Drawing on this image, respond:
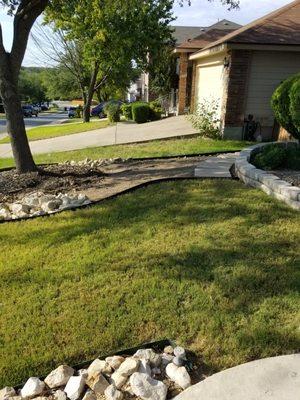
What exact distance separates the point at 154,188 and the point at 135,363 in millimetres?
3384

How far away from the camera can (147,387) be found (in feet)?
7.98

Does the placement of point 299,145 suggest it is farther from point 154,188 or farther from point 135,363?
point 135,363

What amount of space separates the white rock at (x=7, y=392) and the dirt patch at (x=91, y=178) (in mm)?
3330

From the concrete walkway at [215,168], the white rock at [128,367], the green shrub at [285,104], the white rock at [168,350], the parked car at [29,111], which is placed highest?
the green shrub at [285,104]

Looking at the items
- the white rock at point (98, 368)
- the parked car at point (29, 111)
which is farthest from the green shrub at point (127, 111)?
the parked car at point (29, 111)

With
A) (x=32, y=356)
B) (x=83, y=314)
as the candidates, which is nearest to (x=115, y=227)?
(x=83, y=314)

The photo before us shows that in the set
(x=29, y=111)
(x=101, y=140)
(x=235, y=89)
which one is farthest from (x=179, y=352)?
(x=29, y=111)

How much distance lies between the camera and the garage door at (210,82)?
519 inches

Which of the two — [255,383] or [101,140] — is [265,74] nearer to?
[101,140]

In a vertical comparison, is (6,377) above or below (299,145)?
below

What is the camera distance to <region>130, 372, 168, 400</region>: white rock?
7.85ft

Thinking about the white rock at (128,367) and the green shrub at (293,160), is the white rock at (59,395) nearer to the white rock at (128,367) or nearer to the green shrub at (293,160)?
the white rock at (128,367)

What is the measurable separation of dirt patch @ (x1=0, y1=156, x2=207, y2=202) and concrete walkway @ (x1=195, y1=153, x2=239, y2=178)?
157 millimetres

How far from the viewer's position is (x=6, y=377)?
2.63 meters
